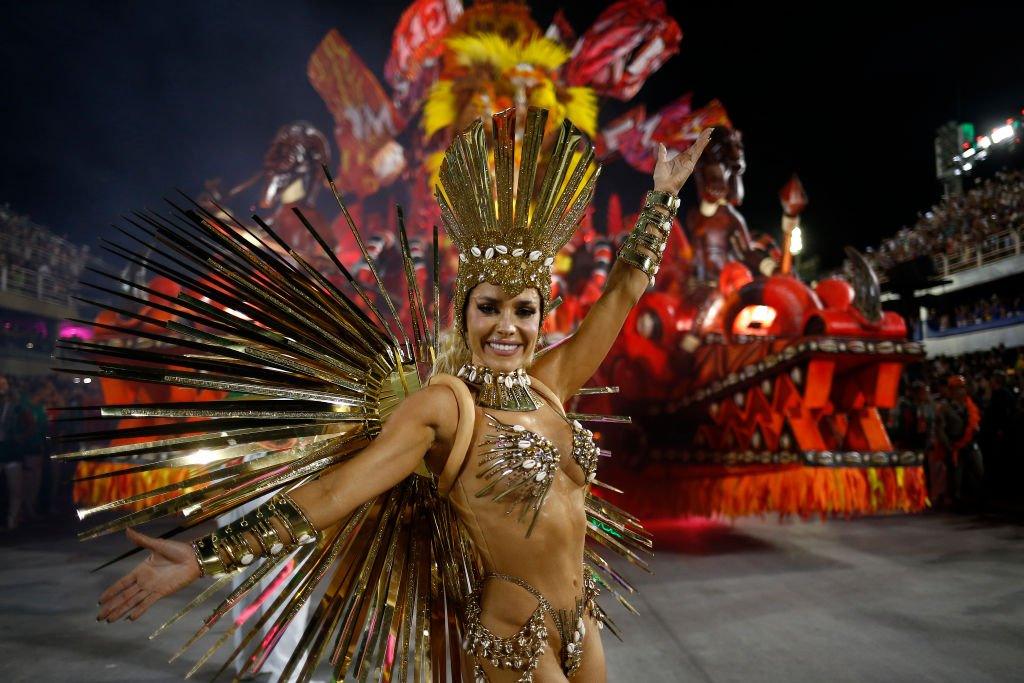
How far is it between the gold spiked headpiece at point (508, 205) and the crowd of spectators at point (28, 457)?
256 inches

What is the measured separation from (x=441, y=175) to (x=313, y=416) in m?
0.82

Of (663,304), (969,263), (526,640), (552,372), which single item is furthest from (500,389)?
(969,263)

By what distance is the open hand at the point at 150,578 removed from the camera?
1212 millimetres

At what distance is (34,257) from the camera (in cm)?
1140

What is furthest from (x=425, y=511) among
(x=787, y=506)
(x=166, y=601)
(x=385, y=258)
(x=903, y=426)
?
(x=903, y=426)

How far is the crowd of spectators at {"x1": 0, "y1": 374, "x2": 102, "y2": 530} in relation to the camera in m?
7.16

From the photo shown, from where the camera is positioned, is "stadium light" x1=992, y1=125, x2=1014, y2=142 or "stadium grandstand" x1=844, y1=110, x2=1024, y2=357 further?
"stadium light" x1=992, y1=125, x2=1014, y2=142

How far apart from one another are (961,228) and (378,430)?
19.8 m

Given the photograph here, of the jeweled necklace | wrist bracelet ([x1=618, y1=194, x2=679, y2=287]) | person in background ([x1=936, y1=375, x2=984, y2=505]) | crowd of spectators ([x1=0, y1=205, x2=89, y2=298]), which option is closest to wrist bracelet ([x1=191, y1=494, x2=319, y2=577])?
the jeweled necklace

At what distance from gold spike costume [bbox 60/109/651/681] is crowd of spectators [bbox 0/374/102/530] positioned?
20.4ft

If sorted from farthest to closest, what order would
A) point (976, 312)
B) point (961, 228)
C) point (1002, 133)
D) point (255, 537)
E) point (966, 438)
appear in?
1. point (1002, 133)
2. point (976, 312)
3. point (961, 228)
4. point (966, 438)
5. point (255, 537)

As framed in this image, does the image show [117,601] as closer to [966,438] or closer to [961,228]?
[966,438]

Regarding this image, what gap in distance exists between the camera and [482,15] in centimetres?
907

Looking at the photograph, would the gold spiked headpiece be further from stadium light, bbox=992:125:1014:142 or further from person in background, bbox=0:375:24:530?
stadium light, bbox=992:125:1014:142
